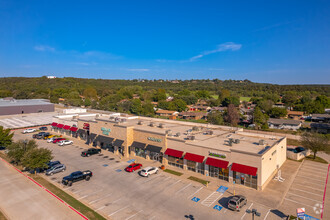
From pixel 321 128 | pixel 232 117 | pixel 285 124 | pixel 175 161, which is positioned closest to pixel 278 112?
pixel 285 124

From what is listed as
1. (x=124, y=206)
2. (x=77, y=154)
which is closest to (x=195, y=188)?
(x=124, y=206)

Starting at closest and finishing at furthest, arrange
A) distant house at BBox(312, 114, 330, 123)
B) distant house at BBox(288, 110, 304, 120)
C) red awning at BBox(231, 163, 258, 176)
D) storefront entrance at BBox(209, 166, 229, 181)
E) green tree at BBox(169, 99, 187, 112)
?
red awning at BBox(231, 163, 258, 176) < storefront entrance at BBox(209, 166, 229, 181) < distant house at BBox(312, 114, 330, 123) < distant house at BBox(288, 110, 304, 120) < green tree at BBox(169, 99, 187, 112)

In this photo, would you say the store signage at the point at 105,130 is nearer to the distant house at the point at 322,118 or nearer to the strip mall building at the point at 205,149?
the strip mall building at the point at 205,149

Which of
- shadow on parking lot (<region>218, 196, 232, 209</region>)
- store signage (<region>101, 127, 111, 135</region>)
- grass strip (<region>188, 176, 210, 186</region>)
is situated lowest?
shadow on parking lot (<region>218, 196, 232, 209</region>)

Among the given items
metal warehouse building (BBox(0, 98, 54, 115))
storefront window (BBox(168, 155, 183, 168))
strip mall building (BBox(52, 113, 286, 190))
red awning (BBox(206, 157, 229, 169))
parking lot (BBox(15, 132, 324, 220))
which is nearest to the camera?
parking lot (BBox(15, 132, 324, 220))

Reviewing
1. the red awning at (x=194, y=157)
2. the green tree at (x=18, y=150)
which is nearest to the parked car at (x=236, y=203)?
the red awning at (x=194, y=157)

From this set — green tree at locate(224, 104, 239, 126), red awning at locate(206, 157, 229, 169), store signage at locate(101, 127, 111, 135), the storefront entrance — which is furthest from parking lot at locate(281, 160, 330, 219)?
green tree at locate(224, 104, 239, 126)

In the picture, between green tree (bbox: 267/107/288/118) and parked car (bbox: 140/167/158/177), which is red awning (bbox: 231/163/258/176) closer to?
parked car (bbox: 140/167/158/177)

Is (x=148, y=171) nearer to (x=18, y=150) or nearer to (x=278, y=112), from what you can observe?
(x=18, y=150)
